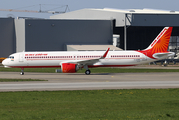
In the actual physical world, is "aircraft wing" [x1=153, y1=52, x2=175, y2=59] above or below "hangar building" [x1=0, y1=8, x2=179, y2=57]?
below

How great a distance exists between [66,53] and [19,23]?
36.8 meters

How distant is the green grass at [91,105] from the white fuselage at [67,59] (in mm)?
22233

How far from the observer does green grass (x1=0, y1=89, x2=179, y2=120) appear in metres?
14.5

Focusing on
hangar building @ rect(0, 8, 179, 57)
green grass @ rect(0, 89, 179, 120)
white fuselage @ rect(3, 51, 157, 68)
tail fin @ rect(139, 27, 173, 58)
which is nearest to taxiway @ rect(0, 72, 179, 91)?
green grass @ rect(0, 89, 179, 120)

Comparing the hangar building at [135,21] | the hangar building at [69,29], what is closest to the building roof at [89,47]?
the hangar building at [69,29]

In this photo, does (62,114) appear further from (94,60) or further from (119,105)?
(94,60)

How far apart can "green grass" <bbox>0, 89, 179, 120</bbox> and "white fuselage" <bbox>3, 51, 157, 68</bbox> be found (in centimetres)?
2223

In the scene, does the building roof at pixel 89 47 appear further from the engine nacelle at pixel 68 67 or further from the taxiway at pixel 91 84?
the taxiway at pixel 91 84

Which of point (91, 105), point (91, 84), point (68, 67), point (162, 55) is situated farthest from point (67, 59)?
point (91, 105)

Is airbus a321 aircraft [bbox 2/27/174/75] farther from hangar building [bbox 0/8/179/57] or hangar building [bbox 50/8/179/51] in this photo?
hangar building [bbox 0/8/179/57]

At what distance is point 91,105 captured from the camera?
1748 cm

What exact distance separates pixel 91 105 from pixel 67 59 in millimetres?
28169

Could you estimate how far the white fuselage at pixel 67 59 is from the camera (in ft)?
148

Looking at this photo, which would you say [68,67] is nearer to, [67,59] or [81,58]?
[67,59]
